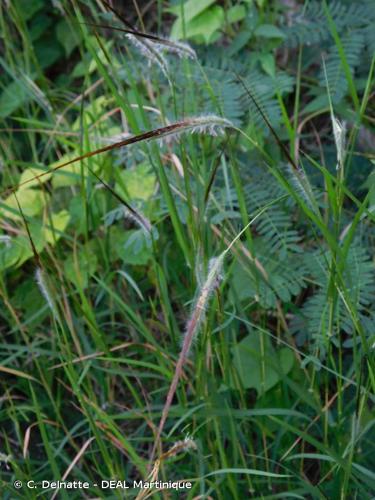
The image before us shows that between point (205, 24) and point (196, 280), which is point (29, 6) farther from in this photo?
point (196, 280)

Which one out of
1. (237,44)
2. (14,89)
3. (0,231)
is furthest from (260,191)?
(14,89)

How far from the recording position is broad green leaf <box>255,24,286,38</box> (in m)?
A: 1.96

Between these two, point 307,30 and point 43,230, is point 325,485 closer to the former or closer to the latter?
point 43,230

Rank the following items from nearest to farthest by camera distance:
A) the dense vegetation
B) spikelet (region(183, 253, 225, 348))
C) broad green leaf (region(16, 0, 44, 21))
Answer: spikelet (region(183, 253, 225, 348))
the dense vegetation
broad green leaf (region(16, 0, 44, 21))

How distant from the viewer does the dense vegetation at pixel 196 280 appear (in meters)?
1.34

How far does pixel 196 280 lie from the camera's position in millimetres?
1290

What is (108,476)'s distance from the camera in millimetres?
1625

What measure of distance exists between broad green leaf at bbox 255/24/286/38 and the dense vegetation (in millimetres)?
19

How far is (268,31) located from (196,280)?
3.18ft

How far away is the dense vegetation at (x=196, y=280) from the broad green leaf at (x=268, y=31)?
0.06 ft

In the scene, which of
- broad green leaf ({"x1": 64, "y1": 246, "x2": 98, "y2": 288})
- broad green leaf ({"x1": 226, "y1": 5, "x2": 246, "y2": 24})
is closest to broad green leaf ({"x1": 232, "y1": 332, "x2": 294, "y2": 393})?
broad green leaf ({"x1": 64, "y1": 246, "x2": 98, "y2": 288})

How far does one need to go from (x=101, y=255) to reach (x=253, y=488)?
2.57 ft

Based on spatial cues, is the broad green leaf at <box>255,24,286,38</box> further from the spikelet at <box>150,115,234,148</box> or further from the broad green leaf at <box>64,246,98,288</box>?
the spikelet at <box>150,115,234,148</box>

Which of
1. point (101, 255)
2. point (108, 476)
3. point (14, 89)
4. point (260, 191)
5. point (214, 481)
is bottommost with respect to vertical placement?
point (108, 476)
